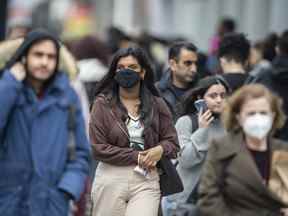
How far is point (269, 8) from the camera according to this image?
23.4 meters

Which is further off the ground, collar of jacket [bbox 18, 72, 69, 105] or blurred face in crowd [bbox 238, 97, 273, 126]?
collar of jacket [bbox 18, 72, 69, 105]

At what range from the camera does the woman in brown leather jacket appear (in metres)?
9.13

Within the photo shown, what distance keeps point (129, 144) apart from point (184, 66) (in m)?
1.93

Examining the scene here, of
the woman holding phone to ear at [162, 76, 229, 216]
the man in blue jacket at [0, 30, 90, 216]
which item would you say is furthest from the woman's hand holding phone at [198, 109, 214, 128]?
the man in blue jacket at [0, 30, 90, 216]

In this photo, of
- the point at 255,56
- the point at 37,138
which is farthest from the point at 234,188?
the point at 255,56

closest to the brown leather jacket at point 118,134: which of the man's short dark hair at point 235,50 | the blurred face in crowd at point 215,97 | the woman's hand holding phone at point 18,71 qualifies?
the blurred face in crowd at point 215,97

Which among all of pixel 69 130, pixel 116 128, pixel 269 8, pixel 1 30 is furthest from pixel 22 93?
pixel 269 8

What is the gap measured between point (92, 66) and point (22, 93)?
5.83m

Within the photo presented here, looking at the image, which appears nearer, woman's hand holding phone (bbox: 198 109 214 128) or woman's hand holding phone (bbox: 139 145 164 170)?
woman's hand holding phone (bbox: 139 145 164 170)

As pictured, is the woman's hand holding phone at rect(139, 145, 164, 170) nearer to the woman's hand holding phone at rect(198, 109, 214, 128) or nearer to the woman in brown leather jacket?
the woman in brown leather jacket

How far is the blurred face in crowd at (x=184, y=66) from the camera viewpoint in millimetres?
10914

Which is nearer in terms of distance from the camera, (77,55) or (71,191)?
(71,191)

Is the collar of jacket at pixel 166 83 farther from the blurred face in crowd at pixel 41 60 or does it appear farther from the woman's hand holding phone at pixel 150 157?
the blurred face in crowd at pixel 41 60

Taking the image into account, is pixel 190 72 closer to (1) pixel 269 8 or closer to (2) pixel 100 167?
(2) pixel 100 167
